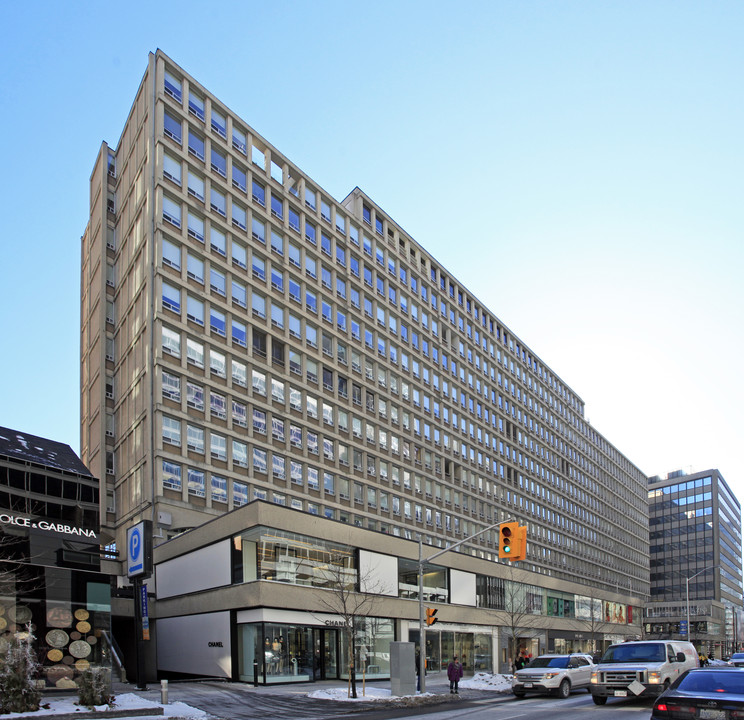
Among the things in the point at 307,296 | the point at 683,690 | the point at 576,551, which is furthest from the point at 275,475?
the point at 576,551

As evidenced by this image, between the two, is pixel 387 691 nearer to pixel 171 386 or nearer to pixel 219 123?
pixel 171 386

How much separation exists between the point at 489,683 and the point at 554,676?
23.4 ft

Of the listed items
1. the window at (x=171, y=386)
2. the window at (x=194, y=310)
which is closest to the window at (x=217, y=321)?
the window at (x=194, y=310)

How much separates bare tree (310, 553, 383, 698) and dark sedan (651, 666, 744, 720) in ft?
83.9

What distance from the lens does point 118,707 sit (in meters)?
20.9

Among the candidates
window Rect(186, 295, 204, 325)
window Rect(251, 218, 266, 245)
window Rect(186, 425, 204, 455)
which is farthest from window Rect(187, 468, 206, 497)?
window Rect(251, 218, 266, 245)

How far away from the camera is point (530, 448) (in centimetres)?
10119

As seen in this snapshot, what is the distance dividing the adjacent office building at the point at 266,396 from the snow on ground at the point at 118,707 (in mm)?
11303

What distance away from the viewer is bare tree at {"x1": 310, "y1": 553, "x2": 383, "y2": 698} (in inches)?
1503

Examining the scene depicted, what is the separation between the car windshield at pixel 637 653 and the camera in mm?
24062

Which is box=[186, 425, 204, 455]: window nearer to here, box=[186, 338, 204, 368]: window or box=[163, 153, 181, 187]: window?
box=[186, 338, 204, 368]: window

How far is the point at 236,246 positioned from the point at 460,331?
1487 inches

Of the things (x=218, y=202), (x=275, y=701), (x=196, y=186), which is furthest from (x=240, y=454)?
(x=275, y=701)

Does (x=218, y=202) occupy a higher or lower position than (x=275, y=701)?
higher
